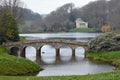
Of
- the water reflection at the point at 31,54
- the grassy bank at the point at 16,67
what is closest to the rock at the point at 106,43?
the water reflection at the point at 31,54

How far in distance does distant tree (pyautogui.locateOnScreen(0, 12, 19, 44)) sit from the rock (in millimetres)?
22499

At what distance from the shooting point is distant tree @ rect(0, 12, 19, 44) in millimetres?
98463

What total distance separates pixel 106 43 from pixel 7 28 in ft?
92.1

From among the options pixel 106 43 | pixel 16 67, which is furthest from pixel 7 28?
pixel 16 67

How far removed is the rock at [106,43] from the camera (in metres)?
89.0

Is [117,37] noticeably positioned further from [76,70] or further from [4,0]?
[4,0]

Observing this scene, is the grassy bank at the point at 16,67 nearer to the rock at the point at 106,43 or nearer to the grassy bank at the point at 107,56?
the grassy bank at the point at 107,56

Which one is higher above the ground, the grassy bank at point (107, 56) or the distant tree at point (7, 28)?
the distant tree at point (7, 28)

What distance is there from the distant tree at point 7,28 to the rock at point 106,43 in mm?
22499

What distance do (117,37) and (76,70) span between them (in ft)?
86.3

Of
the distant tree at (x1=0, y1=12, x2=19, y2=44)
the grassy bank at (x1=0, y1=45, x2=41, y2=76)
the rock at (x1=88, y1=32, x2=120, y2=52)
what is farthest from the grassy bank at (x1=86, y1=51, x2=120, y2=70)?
the distant tree at (x1=0, y1=12, x2=19, y2=44)

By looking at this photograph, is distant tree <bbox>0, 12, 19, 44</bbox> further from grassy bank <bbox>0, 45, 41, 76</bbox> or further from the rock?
grassy bank <bbox>0, 45, 41, 76</bbox>

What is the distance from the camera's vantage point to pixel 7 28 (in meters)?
99.2

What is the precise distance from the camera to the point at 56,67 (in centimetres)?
7262
